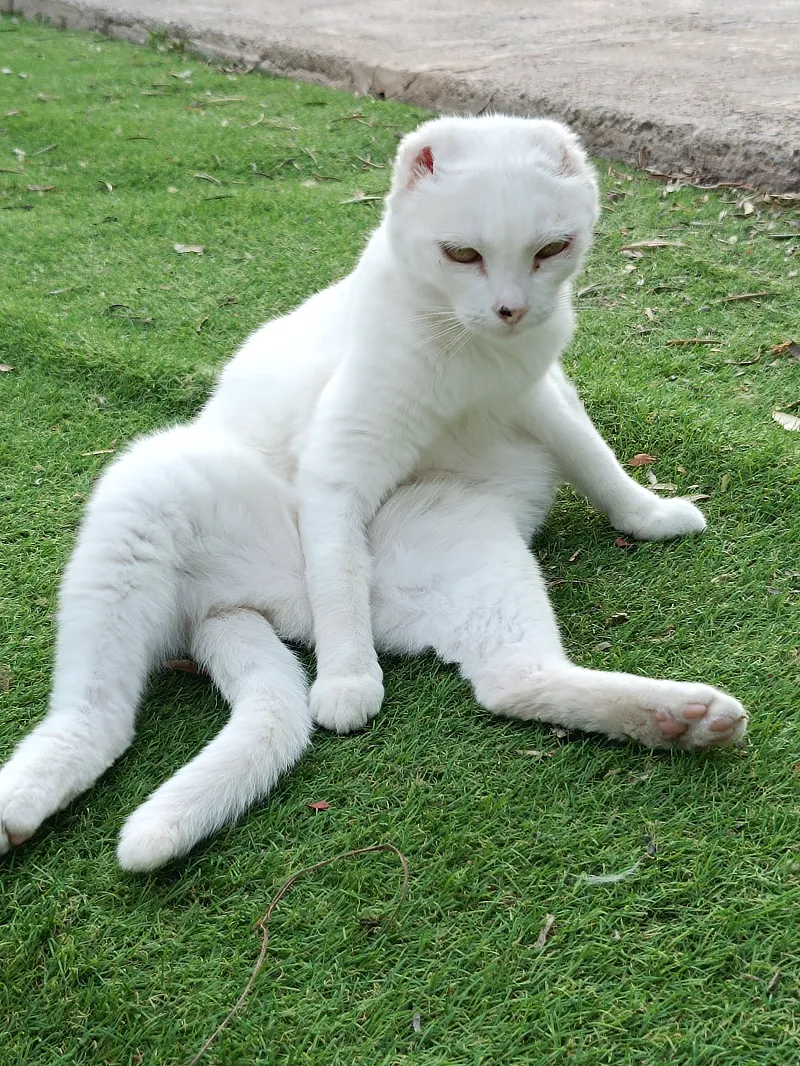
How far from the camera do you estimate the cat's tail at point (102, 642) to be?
1641mm

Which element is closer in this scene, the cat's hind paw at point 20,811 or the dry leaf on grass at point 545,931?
the dry leaf on grass at point 545,931

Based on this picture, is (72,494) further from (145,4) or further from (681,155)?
(145,4)

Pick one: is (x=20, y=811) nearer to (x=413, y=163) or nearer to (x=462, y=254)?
(x=462, y=254)

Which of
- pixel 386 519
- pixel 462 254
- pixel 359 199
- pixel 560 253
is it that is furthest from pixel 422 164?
pixel 359 199

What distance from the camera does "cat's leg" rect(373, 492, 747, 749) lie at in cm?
163

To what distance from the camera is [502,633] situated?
74.4 inches

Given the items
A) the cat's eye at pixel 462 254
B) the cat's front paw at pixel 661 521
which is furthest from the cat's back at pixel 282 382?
the cat's front paw at pixel 661 521

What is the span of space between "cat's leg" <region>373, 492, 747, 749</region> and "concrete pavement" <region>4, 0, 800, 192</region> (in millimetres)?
2874

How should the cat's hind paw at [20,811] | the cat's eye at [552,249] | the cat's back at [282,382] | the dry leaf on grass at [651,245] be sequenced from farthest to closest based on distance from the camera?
the dry leaf on grass at [651,245] → the cat's back at [282,382] → the cat's eye at [552,249] → the cat's hind paw at [20,811]

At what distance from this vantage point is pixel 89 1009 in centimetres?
137

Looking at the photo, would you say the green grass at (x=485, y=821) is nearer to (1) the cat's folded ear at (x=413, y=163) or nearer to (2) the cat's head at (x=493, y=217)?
(2) the cat's head at (x=493, y=217)

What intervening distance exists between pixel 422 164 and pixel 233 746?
122 centimetres

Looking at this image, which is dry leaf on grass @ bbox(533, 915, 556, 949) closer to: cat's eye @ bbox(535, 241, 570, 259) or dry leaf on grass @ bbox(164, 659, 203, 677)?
dry leaf on grass @ bbox(164, 659, 203, 677)

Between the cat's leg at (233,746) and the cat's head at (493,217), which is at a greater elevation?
the cat's head at (493,217)
